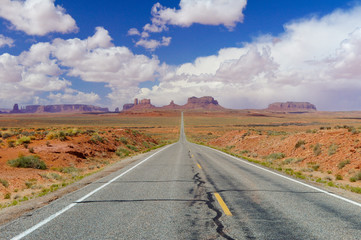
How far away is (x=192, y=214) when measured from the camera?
5660 mm

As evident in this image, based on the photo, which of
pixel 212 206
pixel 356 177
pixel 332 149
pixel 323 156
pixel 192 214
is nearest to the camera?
pixel 192 214

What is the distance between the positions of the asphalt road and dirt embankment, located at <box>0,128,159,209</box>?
267cm

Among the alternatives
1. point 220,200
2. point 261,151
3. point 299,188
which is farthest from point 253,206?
point 261,151

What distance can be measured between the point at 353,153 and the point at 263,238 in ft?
44.5

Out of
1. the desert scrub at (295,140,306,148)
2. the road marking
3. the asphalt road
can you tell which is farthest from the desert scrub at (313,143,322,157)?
the road marking

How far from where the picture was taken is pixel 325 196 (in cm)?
766

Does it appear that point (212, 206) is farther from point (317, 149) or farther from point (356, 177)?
point (317, 149)

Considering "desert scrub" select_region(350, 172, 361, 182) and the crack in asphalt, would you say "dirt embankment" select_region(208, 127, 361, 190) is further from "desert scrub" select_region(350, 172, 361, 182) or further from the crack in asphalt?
the crack in asphalt

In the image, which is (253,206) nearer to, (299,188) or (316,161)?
(299,188)

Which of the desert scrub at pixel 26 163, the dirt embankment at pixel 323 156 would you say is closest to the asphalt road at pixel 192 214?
the dirt embankment at pixel 323 156

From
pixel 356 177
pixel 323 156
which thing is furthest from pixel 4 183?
pixel 323 156

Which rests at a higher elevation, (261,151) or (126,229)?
(126,229)

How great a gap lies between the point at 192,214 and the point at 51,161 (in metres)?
14.0

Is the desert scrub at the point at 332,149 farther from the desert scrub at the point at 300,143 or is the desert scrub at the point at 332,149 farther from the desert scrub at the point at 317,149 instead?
the desert scrub at the point at 300,143
